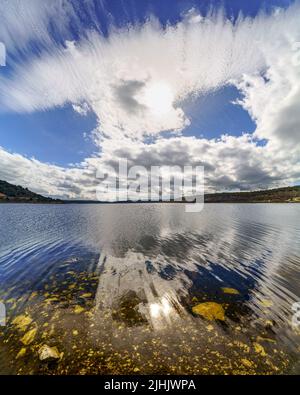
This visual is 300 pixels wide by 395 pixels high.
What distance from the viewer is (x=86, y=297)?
1446cm

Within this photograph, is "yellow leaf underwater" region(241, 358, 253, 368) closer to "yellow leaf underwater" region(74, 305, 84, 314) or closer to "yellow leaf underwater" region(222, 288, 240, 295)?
"yellow leaf underwater" region(222, 288, 240, 295)

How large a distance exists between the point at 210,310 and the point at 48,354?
1011 centimetres

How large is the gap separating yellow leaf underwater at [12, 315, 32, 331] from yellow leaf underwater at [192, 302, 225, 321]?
10.9m

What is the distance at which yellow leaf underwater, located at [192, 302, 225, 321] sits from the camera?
39.5ft

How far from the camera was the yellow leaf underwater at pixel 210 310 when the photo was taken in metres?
12.0

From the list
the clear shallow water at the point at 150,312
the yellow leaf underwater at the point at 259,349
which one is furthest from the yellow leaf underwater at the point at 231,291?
the yellow leaf underwater at the point at 259,349

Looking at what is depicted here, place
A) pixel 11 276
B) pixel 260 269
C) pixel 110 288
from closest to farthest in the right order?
1. pixel 110 288
2. pixel 11 276
3. pixel 260 269

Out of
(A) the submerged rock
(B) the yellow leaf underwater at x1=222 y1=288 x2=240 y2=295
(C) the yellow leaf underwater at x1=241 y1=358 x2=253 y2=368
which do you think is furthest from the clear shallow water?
(B) the yellow leaf underwater at x1=222 y1=288 x2=240 y2=295

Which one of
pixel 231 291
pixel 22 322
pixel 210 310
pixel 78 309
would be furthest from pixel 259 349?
pixel 22 322

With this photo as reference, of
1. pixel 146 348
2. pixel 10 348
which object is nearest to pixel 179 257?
pixel 146 348

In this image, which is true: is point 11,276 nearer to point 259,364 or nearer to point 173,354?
point 173,354

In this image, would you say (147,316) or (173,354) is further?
(147,316)

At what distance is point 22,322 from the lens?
1141cm
